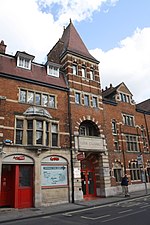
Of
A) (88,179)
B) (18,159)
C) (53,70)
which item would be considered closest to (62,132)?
(18,159)

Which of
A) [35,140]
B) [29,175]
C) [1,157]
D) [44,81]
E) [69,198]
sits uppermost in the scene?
[44,81]

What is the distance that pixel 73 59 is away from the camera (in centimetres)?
2050

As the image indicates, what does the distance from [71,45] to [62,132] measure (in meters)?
10.0

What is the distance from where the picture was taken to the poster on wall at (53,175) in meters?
15.4

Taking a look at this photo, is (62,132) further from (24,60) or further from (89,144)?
(24,60)

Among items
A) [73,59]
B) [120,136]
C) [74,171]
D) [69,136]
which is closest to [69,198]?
[74,171]

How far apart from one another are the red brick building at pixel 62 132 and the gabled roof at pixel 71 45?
0.33ft

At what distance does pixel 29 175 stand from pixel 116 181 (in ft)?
30.0

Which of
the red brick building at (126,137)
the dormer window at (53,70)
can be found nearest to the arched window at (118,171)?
the red brick building at (126,137)

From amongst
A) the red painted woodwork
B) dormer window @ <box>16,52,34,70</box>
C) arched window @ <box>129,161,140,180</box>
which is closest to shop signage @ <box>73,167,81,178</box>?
the red painted woodwork

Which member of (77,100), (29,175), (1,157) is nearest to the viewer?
(1,157)

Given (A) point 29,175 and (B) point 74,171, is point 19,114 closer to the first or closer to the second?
(A) point 29,175

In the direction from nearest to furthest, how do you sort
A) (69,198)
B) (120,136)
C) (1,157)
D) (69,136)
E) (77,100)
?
1. (1,157)
2. (69,198)
3. (69,136)
4. (77,100)
5. (120,136)

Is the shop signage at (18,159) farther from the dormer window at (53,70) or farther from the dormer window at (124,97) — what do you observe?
the dormer window at (124,97)
